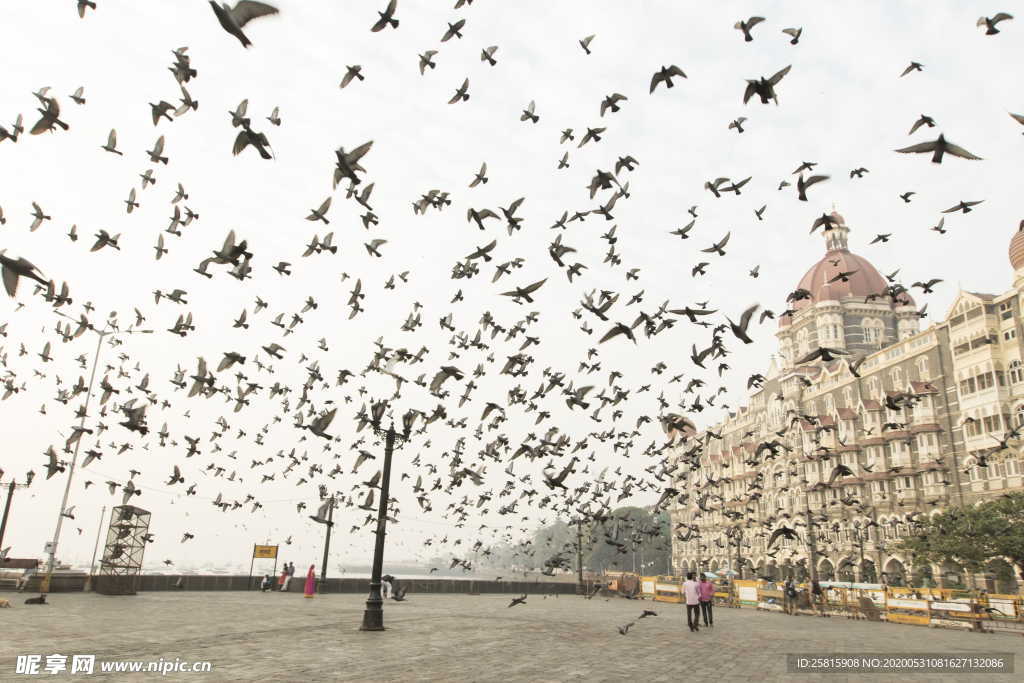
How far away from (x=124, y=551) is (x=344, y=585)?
13660mm

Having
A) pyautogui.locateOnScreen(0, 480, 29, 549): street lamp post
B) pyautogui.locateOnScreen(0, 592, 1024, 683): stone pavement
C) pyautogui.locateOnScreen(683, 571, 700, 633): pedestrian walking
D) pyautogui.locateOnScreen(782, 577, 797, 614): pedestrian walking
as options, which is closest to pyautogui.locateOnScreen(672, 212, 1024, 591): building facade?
pyautogui.locateOnScreen(782, 577, 797, 614): pedestrian walking

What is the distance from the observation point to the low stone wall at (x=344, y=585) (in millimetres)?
31522

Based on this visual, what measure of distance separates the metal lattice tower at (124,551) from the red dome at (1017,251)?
59027 millimetres

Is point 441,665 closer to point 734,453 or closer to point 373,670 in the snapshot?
point 373,670

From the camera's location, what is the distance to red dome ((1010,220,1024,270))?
45.9 m

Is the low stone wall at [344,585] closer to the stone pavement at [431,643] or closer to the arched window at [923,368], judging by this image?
the stone pavement at [431,643]

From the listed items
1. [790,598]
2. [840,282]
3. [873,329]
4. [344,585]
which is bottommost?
[344,585]

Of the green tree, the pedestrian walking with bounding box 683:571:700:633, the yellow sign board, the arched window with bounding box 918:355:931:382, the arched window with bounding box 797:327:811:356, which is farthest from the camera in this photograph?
the arched window with bounding box 797:327:811:356

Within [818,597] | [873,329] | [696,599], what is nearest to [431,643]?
[696,599]

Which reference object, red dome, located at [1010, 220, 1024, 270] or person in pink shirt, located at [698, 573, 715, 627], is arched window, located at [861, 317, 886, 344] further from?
person in pink shirt, located at [698, 573, 715, 627]

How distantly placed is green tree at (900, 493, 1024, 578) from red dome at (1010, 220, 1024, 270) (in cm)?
2085

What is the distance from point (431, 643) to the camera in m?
13.7

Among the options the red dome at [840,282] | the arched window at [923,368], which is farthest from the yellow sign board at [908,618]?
the red dome at [840,282]

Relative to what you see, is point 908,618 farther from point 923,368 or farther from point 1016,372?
point 923,368
